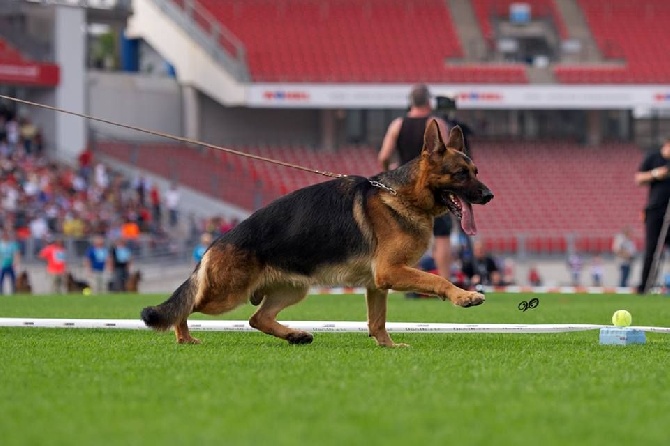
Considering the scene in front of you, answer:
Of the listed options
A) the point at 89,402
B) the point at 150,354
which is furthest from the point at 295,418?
the point at 150,354

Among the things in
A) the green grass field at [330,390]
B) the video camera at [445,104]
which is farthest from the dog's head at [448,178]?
the video camera at [445,104]

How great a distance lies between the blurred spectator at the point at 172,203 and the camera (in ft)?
94.6

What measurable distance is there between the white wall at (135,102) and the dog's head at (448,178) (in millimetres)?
27589

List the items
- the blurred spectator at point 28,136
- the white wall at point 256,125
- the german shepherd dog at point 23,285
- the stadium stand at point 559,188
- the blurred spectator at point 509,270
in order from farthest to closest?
the white wall at point 256,125, the stadium stand at point 559,188, the blurred spectator at point 28,136, the blurred spectator at point 509,270, the german shepherd dog at point 23,285

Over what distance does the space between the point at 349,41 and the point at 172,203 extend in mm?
10026

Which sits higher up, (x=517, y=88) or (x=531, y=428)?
(x=517, y=88)

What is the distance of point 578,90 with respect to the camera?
36844 mm

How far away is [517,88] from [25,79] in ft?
44.1

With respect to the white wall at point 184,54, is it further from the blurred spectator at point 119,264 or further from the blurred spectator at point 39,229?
the blurred spectator at point 119,264

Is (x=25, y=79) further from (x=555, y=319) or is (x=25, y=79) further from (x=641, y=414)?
(x=641, y=414)

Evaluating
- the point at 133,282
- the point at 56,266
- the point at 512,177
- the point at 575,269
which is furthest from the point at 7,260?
the point at 512,177

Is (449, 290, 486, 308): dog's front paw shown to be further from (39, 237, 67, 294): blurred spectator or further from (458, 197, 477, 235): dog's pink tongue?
(39, 237, 67, 294): blurred spectator

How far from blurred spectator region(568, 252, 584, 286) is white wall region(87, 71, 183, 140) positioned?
521 inches

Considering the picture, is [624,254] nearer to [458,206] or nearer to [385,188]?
[458,206]
